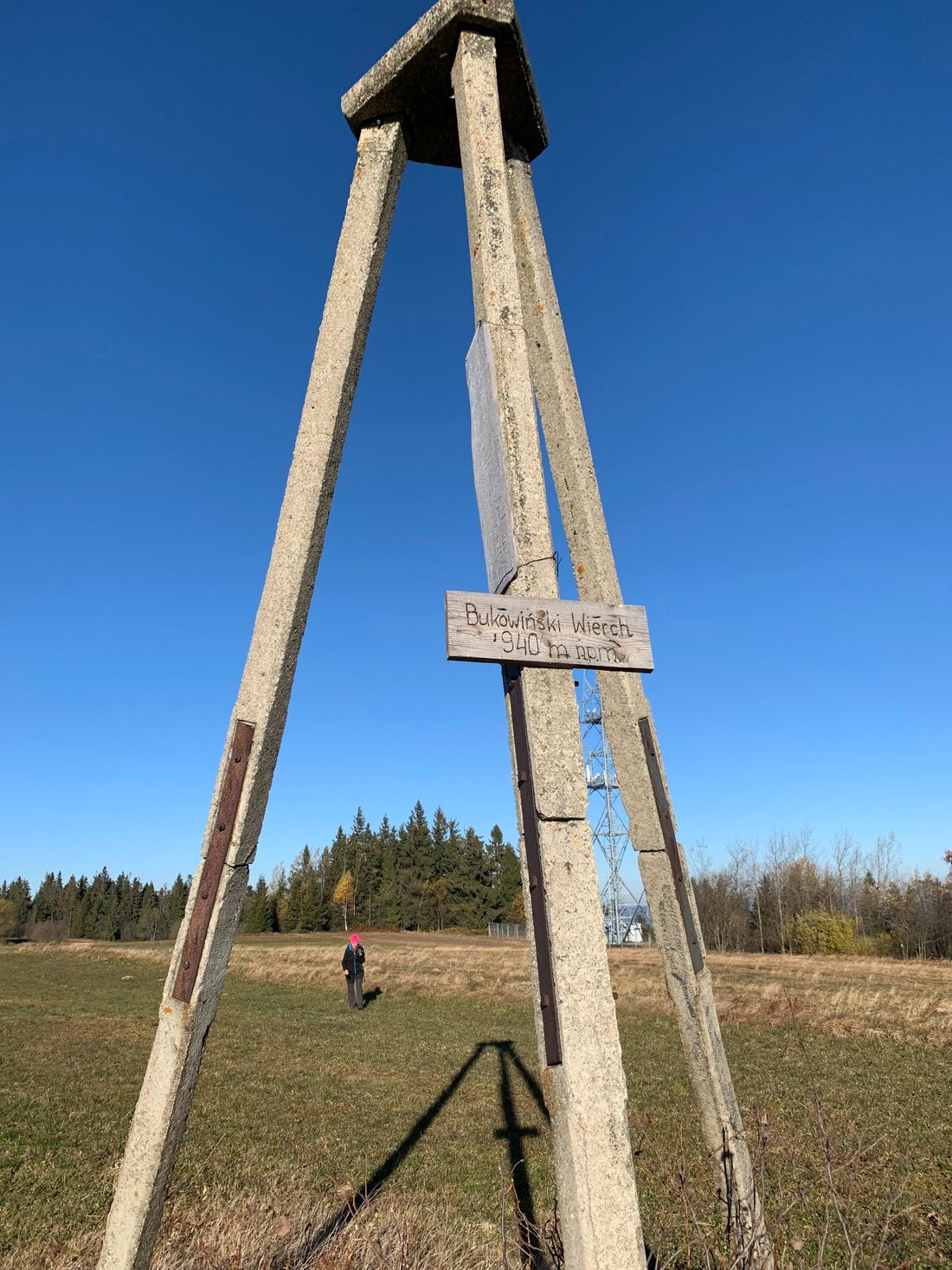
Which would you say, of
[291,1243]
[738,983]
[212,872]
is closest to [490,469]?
[212,872]

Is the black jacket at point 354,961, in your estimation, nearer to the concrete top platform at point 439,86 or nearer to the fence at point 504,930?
the concrete top platform at point 439,86

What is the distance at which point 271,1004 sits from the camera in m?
18.5

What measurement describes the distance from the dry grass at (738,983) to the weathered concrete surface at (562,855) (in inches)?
213

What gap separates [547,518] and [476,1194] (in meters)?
5.47

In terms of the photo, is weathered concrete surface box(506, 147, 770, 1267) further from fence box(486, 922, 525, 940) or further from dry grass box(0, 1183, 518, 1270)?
fence box(486, 922, 525, 940)

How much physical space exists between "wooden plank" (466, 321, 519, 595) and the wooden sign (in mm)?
231

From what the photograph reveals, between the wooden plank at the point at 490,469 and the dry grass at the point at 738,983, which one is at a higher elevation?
the wooden plank at the point at 490,469

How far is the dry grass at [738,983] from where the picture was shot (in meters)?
14.3

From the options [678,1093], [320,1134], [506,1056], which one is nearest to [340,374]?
[320,1134]

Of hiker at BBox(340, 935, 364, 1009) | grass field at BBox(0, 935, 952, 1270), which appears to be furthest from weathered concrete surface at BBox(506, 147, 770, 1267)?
hiker at BBox(340, 935, 364, 1009)

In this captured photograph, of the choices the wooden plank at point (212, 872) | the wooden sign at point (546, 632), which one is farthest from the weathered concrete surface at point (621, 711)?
the wooden plank at point (212, 872)

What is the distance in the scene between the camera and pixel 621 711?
152 inches

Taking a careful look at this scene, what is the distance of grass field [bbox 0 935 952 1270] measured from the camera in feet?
12.8

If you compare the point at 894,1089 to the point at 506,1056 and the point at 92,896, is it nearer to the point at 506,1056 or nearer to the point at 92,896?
the point at 506,1056
